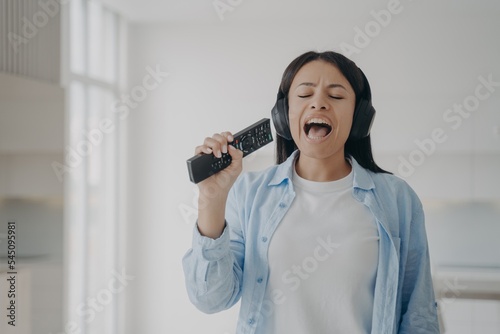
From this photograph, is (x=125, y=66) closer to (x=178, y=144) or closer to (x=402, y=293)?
(x=178, y=144)

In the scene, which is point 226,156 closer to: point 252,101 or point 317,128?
point 317,128

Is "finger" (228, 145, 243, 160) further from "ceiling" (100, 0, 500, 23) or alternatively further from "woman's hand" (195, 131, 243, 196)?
"ceiling" (100, 0, 500, 23)

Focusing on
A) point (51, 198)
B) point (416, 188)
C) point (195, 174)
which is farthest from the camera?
point (416, 188)

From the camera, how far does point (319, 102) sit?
40.9 inches

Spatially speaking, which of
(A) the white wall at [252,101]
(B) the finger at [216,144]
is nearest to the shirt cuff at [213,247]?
(B) the finger at [216,144]

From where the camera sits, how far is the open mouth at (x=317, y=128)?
1.04m

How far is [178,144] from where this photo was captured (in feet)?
10.8

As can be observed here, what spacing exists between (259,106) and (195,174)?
7.17 ft

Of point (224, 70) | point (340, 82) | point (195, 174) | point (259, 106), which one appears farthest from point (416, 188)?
point (195, 174)

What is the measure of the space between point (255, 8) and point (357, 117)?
2.09 metres

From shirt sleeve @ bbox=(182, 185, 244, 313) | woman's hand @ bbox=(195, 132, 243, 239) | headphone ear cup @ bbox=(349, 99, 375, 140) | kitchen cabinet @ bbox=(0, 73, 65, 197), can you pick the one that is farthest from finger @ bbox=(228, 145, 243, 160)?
kitchen cabinet @ bbox=(0, 73, 65, 197)

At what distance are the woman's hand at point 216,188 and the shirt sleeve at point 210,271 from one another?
15 mm

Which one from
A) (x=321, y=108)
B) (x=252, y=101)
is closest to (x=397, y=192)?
(x=321, y=108)

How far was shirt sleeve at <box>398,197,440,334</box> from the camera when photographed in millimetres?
972
